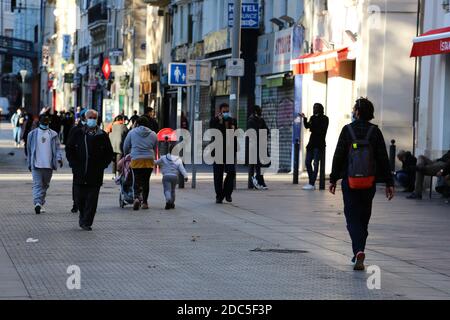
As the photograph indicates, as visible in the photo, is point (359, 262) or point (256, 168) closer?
point (359, 262)

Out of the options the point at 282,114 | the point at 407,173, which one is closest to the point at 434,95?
the point at 407,173

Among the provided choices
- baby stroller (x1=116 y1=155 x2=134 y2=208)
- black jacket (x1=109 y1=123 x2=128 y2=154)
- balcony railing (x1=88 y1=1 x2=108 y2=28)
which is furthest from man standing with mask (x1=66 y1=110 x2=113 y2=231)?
balcony railing (x1=88 y1=1 x2=108 y2=28)

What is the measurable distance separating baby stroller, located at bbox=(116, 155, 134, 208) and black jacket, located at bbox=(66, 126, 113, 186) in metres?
3.24

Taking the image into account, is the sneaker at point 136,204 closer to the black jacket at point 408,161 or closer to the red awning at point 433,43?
the red awning at point 433,43

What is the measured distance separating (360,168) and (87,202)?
5400 millimetres

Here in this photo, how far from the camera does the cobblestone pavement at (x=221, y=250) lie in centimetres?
1176

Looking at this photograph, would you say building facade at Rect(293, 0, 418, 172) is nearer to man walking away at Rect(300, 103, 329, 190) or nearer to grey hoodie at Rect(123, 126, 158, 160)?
man walking away at Rect(300, 103, 329, 190)

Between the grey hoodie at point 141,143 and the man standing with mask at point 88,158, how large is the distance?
3297 mm

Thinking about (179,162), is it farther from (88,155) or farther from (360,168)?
(360,168)

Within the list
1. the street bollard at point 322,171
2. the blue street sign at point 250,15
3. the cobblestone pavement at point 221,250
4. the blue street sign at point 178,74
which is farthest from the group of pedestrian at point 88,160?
the blue street sign at point 250,15

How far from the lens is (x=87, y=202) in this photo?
17938 mm

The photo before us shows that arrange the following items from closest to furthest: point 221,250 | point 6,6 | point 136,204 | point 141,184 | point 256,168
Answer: point 221,250 → point 136,204 → point 141,184 → point 256,168 → point 6,6

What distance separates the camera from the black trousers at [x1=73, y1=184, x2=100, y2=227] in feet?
58.1

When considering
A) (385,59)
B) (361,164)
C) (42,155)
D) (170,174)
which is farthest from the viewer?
(385,59)
